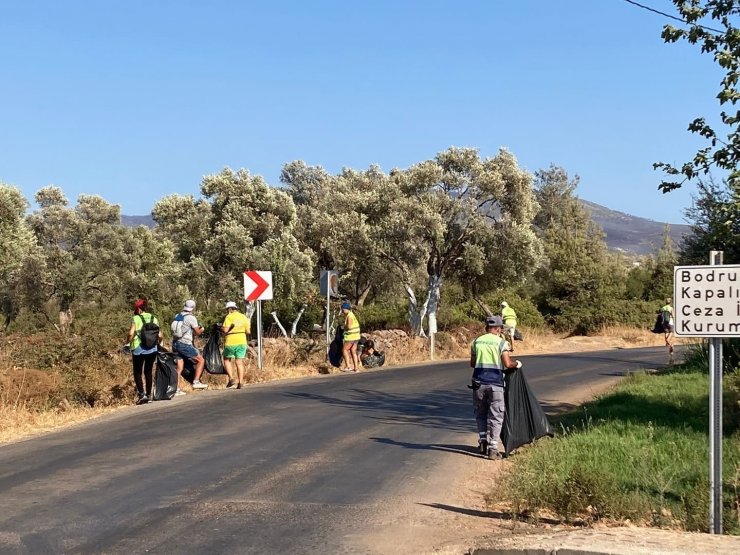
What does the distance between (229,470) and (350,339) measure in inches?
454

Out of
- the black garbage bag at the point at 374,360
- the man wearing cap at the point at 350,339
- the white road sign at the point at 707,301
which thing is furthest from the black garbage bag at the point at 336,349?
the white road sign at the point at 707,301

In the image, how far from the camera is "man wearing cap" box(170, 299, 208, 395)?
1562cm

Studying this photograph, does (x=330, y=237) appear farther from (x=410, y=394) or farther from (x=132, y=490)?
(x=132, y=490)

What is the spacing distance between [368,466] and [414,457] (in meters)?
0.83

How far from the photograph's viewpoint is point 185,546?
6.33 m

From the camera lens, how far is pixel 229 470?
9109 mm

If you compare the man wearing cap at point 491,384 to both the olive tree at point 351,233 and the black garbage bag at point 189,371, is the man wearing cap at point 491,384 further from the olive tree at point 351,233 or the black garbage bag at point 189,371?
the olive tree at point 351,233

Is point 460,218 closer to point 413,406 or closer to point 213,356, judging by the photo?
point 213,356

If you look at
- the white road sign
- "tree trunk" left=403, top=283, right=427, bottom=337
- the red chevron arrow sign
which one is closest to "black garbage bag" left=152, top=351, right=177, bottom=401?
the red chevron arrow sign

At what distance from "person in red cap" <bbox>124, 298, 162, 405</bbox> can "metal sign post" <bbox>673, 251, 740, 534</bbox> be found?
32.2 feet

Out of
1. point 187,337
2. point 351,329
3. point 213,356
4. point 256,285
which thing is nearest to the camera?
point 187,337

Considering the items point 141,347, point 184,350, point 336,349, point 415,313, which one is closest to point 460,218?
point 415,313

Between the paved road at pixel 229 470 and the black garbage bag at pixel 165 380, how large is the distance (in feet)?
1.05

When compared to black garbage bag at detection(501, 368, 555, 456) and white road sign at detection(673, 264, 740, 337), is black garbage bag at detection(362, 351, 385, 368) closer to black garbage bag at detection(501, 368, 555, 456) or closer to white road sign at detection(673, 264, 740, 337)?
black garbage bag at detection(501, 368, 555, 456)
